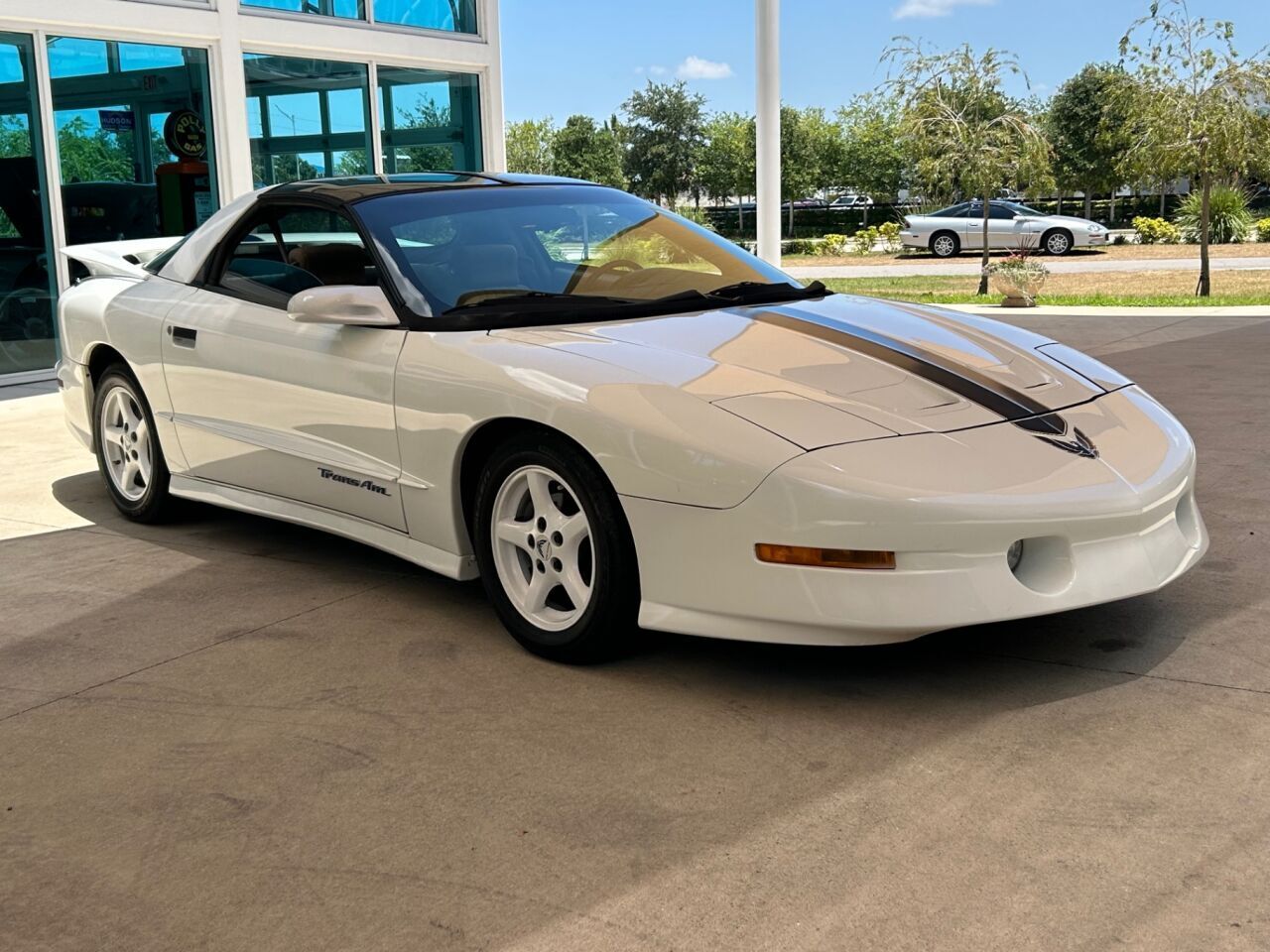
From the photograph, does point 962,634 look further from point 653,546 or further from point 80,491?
point 80,491

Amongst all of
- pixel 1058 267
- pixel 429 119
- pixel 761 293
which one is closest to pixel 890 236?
pixel 1058 267

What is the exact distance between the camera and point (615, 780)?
3043 millimetres

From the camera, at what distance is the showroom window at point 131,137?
416 inches

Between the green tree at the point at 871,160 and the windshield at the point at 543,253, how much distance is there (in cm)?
5286

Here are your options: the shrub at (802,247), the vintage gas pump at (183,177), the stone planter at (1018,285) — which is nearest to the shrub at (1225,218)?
the shrub at (802,247)

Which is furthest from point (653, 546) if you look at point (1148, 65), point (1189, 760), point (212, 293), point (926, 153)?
point (926, 153)

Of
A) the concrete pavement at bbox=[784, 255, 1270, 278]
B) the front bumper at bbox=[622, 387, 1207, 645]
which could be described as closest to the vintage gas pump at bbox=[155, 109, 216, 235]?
the front bumper at bbox=[622, 387, 1207, 645]

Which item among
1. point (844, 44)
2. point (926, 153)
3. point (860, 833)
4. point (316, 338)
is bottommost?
point (860, 833)

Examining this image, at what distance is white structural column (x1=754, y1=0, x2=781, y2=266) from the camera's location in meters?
12.1

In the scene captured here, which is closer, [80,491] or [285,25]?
[80,491]

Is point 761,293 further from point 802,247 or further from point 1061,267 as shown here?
point 802,247

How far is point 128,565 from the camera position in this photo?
5.04 m

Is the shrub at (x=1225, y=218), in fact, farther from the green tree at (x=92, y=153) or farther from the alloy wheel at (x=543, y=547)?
the alloy wheel at (x=543, y=547)

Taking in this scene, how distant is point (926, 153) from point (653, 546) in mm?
17225
